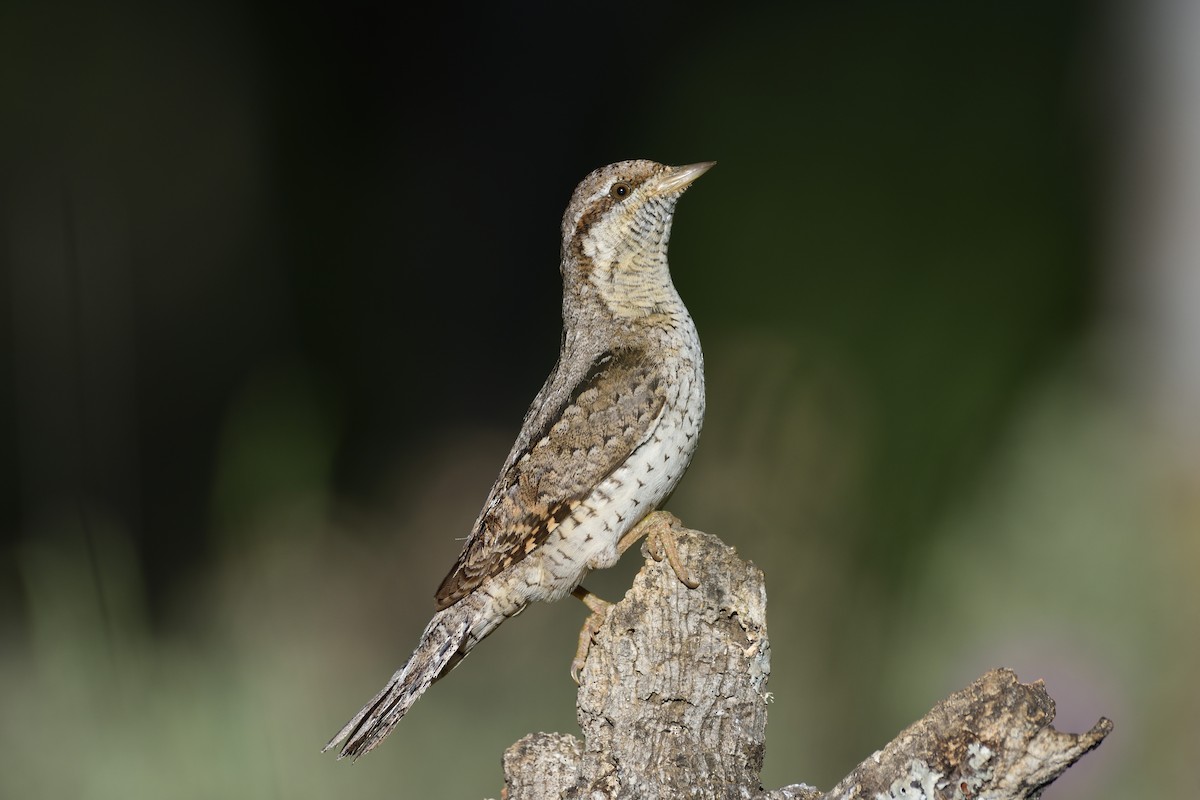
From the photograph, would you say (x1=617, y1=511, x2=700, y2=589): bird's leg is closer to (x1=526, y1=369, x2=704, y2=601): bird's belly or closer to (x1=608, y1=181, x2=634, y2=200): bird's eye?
(x1=526, y1=369, x2=704, y2=601): bird's belly

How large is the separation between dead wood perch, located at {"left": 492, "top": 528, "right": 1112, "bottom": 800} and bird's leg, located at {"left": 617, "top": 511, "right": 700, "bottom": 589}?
1cm

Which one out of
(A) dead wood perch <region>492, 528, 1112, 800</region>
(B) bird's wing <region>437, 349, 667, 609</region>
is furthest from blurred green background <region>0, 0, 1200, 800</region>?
(A) dead wood perch <region>492, 528, 1112, 800</region>

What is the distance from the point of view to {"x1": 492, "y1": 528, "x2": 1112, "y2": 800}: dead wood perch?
1290 millimetres

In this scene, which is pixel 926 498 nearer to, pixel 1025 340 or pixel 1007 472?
pixel 1007 472

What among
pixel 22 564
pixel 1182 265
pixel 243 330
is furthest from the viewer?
pixel 243 330

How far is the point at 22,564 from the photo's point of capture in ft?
8.77

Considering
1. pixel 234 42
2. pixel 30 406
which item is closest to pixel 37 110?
pixel 234 42

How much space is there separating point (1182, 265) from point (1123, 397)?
0.50 m

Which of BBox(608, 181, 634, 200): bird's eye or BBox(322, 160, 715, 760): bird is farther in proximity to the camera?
BBox(608, 181, 634, 200): bird's eye

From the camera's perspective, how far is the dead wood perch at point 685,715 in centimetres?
129

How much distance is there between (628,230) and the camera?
85.1 inches

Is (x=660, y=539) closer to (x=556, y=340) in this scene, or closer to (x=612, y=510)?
(x=612, y=510)

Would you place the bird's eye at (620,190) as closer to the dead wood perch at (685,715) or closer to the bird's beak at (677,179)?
the bird's beak at (677,179)

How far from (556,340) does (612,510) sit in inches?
82.9
